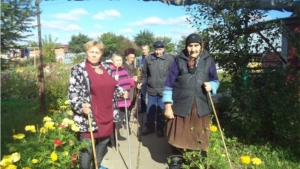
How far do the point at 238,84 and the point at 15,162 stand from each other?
130 inches

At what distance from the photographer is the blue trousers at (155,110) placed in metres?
5.36

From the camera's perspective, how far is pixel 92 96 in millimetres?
3135

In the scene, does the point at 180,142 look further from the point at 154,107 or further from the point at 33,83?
the point at 33,83

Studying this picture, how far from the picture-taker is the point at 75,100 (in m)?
3.02

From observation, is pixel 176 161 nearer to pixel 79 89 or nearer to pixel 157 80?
pixel 79 89

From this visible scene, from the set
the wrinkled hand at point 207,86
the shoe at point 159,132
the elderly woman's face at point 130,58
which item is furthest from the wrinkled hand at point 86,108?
the elderly woman's face at point 130,58

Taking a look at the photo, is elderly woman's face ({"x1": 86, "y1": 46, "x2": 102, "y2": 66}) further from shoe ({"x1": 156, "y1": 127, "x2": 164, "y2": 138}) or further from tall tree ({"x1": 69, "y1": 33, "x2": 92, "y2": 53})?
tall tree ({"x1": 69, "y1": 33, "x2": 92, "y2": 53})

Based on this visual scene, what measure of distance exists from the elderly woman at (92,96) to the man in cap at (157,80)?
201cm

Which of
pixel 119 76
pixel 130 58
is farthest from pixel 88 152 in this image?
pixel 130 58

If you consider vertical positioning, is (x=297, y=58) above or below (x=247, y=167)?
above

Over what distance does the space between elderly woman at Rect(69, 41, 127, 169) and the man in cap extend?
2008 millimetres

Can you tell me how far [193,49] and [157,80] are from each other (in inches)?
85.3

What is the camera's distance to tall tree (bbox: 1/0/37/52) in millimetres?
1881

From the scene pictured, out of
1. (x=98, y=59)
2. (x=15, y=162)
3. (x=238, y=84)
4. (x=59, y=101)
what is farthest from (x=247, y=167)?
(x=59, y=101)
